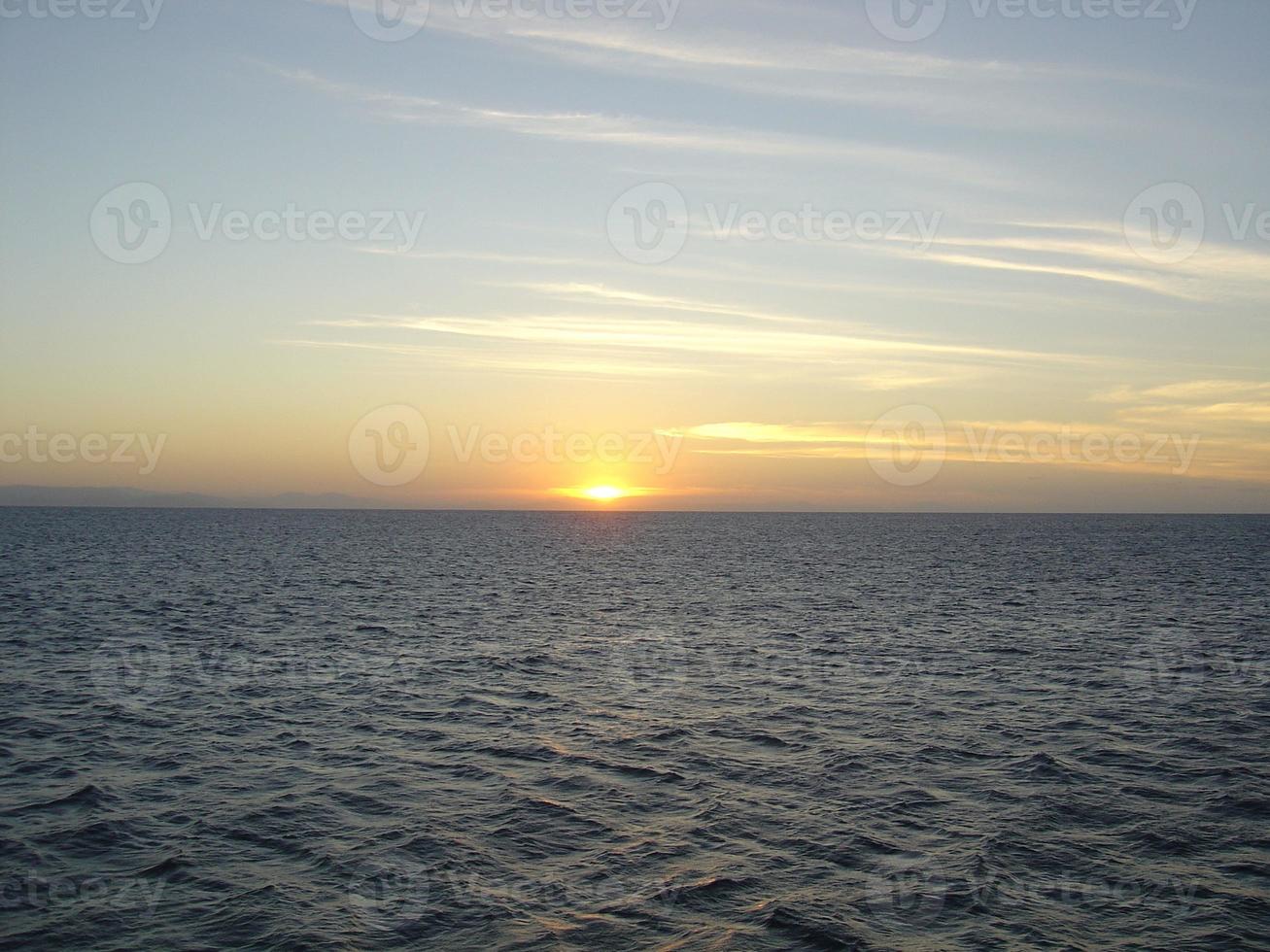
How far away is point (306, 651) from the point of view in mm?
46062

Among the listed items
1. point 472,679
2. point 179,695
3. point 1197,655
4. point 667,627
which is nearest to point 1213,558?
point 1197,655

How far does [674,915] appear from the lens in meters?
17.8

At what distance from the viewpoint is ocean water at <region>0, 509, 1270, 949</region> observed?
17.7 meters

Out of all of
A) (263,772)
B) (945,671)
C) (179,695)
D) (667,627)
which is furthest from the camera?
(667,627)

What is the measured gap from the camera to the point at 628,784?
25594 millimetres

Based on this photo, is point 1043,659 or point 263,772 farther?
point 1043,659

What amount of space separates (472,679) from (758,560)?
9155cm

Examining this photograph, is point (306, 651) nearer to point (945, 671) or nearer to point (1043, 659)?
point (945, 671)

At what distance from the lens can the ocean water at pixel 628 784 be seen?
58.2 feet

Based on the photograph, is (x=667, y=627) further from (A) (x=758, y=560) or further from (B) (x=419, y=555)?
(B) (x=419, y=555)

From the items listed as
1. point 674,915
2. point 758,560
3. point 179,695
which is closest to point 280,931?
point 674,915

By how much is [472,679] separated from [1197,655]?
120 ft

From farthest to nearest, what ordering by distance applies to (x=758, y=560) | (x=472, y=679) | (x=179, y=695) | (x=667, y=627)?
1. (x=758, y=560)
2. (x=667, y=627)
3. (x=472, y=679)
4. (x=179, y=695)

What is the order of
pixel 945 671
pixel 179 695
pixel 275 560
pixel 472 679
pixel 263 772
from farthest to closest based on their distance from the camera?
1. pixel 275 560
2. pixel 945 671
3. pixel 472 679
4. pixel 179 695
5. pixel 263 772
